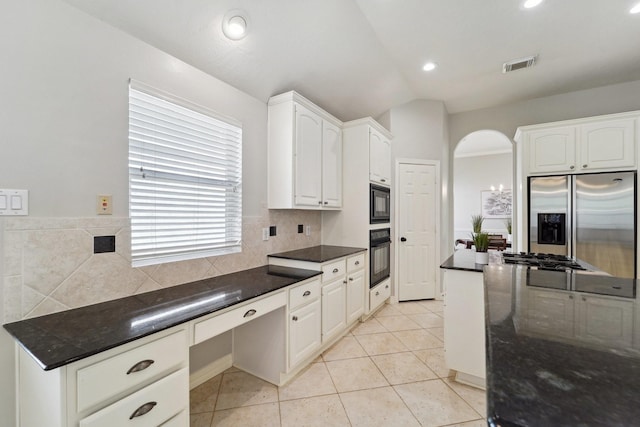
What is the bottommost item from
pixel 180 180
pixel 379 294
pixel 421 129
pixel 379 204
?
pixel 379 294

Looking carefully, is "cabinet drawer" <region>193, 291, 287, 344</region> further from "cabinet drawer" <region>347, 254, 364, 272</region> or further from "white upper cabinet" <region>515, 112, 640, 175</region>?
"white upper cabinet" <region>515, 112, 640, 175</region>

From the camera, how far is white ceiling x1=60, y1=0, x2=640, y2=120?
1771 millimetres

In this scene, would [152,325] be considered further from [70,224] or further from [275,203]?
[275,203]

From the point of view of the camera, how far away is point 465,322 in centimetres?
202

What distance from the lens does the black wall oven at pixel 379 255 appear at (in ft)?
10.6

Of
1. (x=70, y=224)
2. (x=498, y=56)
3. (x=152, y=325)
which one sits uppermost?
(x=498, y=56)

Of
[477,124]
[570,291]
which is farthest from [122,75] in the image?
[477,124]

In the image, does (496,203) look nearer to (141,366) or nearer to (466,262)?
(466,262)

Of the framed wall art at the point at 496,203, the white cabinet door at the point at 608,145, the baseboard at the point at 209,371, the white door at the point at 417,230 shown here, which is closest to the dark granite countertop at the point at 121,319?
the baseboard at the point at 209,371

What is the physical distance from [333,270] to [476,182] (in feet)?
22.7

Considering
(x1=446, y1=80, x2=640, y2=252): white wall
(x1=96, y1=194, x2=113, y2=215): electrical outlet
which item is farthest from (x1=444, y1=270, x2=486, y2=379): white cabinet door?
(x1=446, y1=80, x2=640, y2=252): white wall

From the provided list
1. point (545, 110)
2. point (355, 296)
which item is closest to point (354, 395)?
point (355, 296)

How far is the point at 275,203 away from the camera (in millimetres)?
2576

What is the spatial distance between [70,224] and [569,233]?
4.43 m
